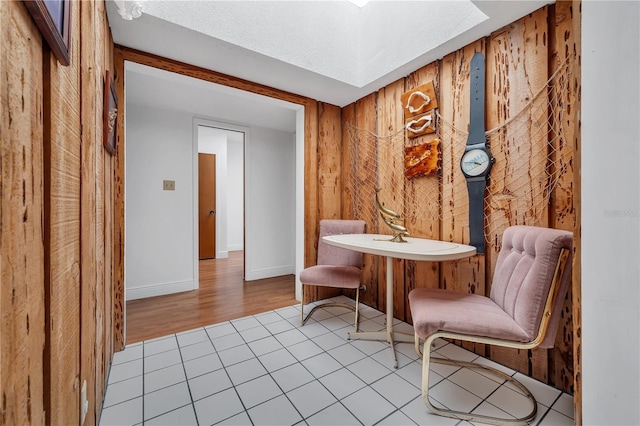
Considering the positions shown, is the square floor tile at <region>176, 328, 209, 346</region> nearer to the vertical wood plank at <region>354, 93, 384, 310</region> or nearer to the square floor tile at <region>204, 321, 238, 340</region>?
the square floor tile at <region>204, 321, 238, 340</region>

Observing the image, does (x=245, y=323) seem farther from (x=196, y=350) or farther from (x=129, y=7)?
(x=129, y=7)

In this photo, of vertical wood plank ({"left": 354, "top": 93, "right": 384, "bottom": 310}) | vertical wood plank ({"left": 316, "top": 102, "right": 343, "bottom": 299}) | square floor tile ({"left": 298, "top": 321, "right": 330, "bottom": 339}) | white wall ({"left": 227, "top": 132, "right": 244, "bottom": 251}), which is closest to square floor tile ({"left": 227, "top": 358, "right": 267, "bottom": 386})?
square floor tile ({"left": 298, "top": 321, "right": 330, "bottom": 339})

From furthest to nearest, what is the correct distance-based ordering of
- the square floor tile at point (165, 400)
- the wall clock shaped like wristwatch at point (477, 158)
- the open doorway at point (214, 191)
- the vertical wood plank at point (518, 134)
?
the open doorway at point (214, 191), the wall clock shaped like wristwatch at point (477, 158), the vertical wood plank at point (518, 134), the square floor tile at point (165, 400)

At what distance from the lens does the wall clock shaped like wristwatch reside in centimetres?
183

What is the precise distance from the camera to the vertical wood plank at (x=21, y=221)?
1.45 feet

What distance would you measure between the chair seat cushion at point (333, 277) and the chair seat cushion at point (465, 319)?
0.71 m

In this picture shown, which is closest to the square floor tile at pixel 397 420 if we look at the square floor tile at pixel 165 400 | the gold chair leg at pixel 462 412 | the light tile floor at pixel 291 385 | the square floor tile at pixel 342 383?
the light tile floor at pixel 291 385

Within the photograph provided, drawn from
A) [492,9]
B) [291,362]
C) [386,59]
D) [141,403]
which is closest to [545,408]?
[291,362]

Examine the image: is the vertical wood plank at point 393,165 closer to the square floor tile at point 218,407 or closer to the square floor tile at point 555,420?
the square floor tile at point 555,420

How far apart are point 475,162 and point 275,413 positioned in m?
1.96

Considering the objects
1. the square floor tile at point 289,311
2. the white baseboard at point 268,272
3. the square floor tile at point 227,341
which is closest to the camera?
the square floor tile at point 227,341

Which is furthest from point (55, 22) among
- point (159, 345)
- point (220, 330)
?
point (220, 330)

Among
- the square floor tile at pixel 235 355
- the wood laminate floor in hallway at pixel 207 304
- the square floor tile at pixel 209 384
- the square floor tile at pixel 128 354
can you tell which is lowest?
the square floor tile at pixel 209 384

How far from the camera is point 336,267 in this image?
2.44m
